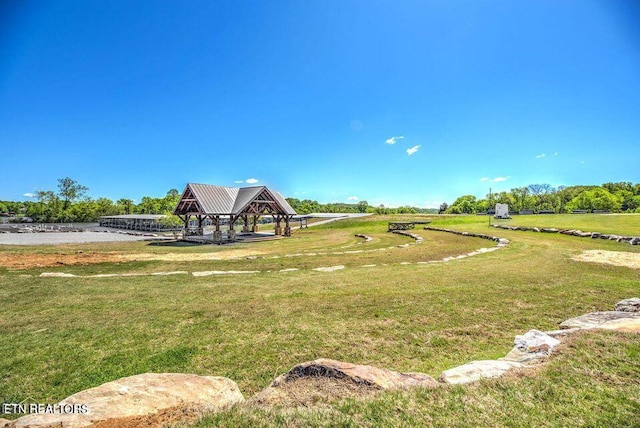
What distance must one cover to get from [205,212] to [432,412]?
28.9 metres

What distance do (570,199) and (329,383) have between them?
123676 mm

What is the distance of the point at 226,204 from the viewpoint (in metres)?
32.2

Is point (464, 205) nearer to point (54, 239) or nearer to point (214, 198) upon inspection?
point (214, 198)

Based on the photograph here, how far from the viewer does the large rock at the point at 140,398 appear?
2.77 metres

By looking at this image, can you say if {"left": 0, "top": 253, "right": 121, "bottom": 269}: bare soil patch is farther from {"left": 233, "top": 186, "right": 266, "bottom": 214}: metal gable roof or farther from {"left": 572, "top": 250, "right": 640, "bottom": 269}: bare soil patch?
{"left": 572, "top": 250, "right": 640, "bottom": 269}: bare soil patch

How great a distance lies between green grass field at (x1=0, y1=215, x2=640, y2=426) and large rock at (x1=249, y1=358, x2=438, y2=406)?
0.28m

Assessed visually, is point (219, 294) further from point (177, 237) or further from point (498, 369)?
point (177, 237)

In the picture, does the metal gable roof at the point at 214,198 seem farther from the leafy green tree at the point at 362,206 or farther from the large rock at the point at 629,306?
the leafy green tree at the point at 362,206

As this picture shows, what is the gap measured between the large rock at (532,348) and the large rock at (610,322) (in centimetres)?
124

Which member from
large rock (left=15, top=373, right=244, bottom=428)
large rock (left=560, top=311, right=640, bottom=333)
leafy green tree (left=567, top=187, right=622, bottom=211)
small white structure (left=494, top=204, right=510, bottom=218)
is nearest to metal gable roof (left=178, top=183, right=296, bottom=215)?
large rock (left=15, top=373, right=244, bottom=428)

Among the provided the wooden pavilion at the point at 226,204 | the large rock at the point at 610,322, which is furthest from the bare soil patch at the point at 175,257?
the large rock at the point at 610,322

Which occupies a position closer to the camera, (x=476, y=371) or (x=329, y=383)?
(x=329, y=383)

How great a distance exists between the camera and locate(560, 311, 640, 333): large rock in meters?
4.77

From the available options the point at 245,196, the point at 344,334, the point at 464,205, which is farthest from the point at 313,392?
the point at 464,205
